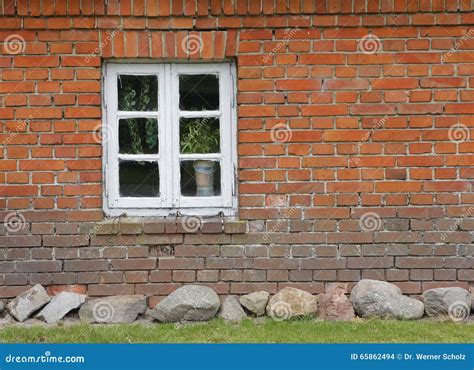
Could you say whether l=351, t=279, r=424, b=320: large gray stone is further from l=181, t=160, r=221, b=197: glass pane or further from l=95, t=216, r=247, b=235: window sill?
l=181, t=160, r=221, b=197: glass pane

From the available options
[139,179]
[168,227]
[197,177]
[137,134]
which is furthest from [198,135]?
[168,227]

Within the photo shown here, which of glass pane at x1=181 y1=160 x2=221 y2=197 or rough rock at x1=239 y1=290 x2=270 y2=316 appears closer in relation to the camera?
rough rock at x1=239 y1=290 x2=270 y2=316

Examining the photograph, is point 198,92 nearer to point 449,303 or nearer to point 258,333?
point 258,333

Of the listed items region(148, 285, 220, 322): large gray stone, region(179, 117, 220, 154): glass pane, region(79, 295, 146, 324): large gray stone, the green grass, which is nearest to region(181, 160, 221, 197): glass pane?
region(179, 117, 220, 154): glass pane

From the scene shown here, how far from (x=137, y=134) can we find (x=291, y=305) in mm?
2025

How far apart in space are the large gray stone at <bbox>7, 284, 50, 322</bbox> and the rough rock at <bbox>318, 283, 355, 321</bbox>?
2.37m

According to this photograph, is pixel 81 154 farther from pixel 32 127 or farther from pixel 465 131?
pixel 465 131

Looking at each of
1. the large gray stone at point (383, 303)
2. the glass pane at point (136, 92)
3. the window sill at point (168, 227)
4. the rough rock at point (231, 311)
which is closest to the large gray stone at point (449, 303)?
the large gray stone at point (383, 303)

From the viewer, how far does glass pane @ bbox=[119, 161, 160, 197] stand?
631cm

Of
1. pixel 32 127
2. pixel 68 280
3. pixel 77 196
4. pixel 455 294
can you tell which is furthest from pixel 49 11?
pixel 455 294

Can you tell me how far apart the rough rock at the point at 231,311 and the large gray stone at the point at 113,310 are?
688mm

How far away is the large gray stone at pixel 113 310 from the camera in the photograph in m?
5.98

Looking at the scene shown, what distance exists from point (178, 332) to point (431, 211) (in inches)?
95.8

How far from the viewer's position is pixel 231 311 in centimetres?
602
